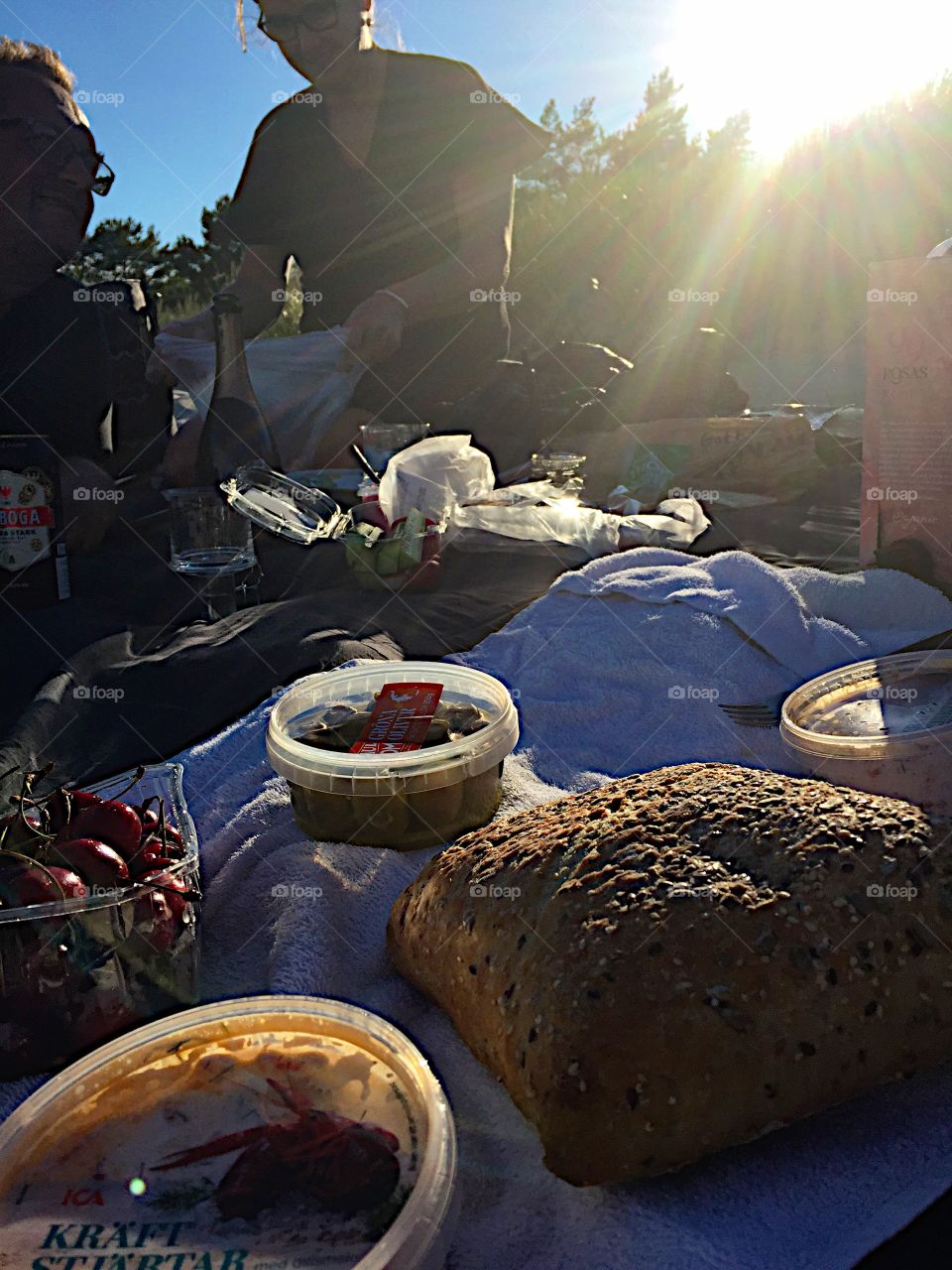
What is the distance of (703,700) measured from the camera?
1.50 m

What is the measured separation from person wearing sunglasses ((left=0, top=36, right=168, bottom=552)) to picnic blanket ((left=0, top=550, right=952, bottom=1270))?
1.69m

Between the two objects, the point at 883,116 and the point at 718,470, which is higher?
the point at 883,116

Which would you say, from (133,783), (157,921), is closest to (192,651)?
(133,783)

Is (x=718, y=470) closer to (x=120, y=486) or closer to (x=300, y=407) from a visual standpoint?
(x=300, y=407)

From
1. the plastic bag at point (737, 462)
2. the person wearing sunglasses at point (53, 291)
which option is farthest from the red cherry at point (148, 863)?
the plastic bag at point (737, 462)

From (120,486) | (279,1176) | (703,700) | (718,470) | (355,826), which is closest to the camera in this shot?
(279,1176)

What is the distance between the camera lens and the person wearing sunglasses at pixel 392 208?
164 inches

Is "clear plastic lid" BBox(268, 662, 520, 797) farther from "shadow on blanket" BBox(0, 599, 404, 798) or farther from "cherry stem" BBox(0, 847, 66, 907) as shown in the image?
"shadow on blanket" BBox(0, 599, 404, 798)

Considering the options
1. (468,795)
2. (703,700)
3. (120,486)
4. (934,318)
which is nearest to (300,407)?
(120,486)

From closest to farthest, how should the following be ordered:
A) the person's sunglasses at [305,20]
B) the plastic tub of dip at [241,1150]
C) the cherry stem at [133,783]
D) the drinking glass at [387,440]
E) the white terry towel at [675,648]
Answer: the plastic tub of dip at [241,1150] < the cherry stem at [133,783] < the white terry towel at [675,648] < the drinking glass at [387,440] < the person's sunglasses at [305,20]

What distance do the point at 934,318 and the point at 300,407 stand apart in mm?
2698

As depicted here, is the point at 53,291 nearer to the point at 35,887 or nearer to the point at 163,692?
the point at 163,692

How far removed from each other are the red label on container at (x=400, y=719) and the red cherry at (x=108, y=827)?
10.7 inches

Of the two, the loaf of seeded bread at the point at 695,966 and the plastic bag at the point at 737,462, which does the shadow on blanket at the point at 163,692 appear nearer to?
the loaf of seeded bread at the point at 695,966
